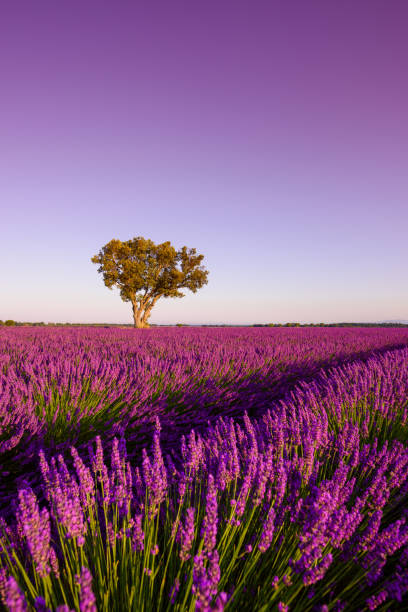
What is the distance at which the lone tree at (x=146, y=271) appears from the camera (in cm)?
2564

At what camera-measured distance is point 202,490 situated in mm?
1469

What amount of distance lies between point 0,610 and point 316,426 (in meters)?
1.50

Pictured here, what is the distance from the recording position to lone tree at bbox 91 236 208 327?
25641 mm

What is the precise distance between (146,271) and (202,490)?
2603cm

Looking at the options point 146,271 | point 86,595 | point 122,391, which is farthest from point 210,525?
point 146,271

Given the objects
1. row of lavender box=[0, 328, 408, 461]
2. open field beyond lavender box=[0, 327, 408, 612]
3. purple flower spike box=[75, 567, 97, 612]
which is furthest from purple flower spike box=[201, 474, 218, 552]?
row of lavender box=[0, 328, 408, 461]

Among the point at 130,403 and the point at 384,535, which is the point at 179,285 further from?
the point at 384,535

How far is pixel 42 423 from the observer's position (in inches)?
88.7

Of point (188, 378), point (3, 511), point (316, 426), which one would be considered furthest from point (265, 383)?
point (3, 511)

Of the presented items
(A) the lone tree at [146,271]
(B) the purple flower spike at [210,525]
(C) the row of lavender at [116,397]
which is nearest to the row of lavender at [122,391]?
(C) the row of lavender at [116,397]

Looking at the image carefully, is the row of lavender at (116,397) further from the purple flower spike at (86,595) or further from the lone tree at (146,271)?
the lone tree at (146,271)

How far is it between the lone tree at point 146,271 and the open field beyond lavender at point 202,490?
827 inches

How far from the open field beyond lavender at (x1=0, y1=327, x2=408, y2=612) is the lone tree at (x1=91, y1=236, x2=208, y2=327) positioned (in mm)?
21008

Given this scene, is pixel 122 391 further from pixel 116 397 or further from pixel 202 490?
pixel 202 490
